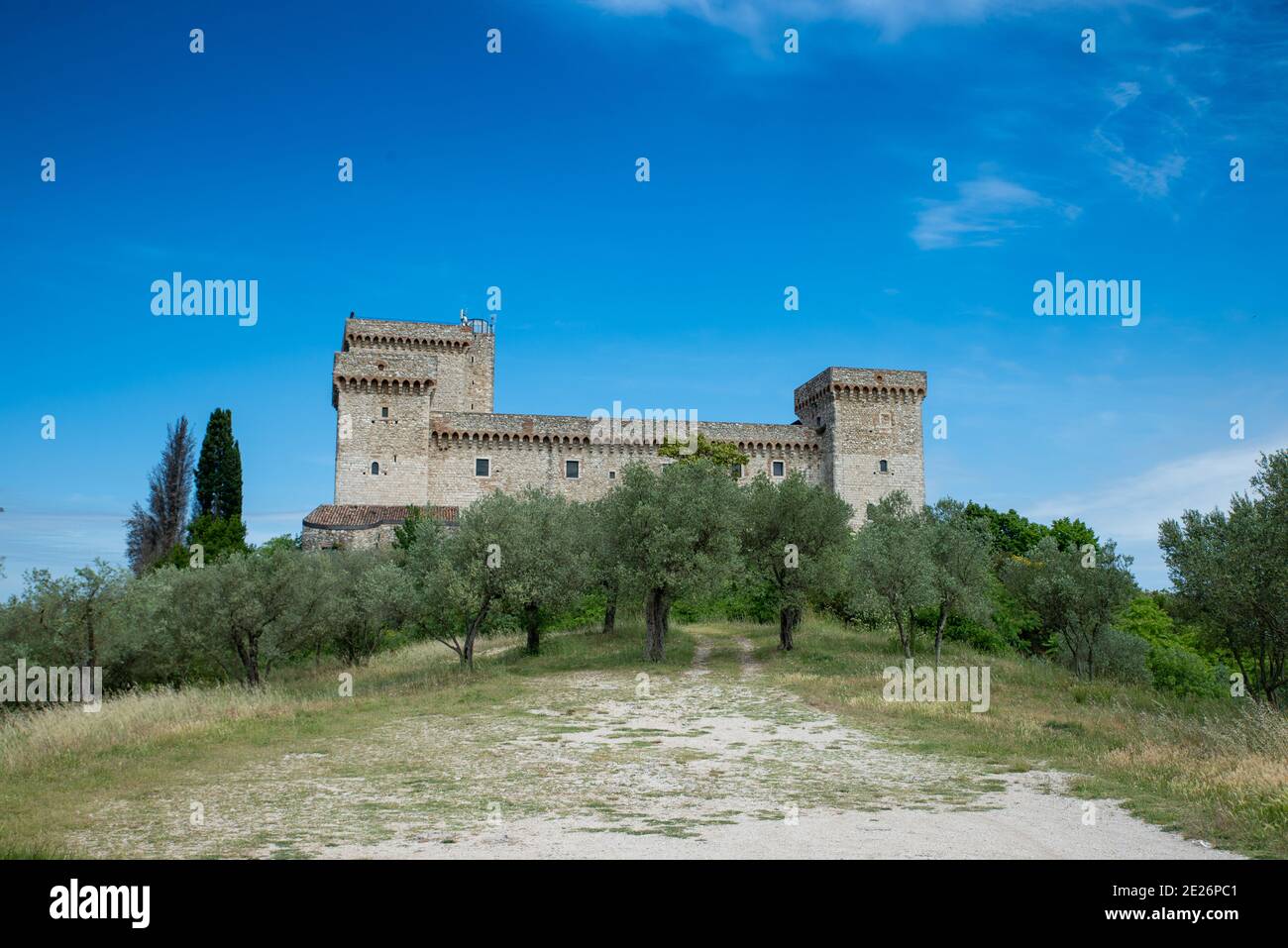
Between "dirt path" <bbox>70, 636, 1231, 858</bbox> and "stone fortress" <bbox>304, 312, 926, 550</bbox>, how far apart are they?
32.5 m

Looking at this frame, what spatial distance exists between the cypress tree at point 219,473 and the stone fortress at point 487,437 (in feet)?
25.7

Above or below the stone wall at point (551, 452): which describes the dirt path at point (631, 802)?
below

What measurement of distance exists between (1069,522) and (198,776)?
2337 inches

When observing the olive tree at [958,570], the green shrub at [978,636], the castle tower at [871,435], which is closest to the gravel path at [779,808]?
the olive tree at [958,570]

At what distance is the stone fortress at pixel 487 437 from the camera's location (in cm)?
4922

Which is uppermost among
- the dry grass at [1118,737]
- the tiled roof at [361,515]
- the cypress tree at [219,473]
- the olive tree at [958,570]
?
the cypress tree at [219,473]

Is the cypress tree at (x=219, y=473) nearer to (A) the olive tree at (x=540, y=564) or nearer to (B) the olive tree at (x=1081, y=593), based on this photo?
(A) the olive tree at (x=540, y=564)

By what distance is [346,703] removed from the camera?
20.0m

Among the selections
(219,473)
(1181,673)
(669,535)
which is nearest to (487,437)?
(219,473)

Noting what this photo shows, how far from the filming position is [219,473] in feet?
170

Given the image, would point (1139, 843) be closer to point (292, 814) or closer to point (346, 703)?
point (292, 814)

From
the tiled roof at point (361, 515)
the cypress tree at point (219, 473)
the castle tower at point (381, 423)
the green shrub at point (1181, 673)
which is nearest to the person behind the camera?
the green shrub at point (1181, 673)

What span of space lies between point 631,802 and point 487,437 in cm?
4357
